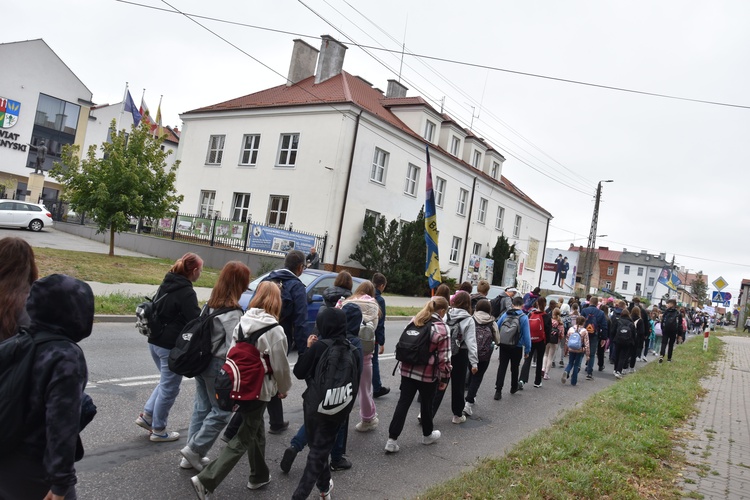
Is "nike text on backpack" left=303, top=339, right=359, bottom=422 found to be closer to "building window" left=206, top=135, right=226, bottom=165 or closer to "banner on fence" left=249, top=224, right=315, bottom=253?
"banner on fence" left=249, top=224, right=315, bottom=253

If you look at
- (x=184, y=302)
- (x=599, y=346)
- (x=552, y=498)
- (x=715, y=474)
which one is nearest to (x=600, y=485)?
(x=552, y=498)

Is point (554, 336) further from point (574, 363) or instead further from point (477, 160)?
point (477, 160)

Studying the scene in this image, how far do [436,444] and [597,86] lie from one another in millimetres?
12559

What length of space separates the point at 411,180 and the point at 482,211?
32.5ft

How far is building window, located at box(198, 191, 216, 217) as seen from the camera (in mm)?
32000

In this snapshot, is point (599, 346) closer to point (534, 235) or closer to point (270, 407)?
point (270, 407)

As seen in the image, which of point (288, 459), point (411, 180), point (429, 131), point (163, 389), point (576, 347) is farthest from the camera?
point (429, 131)

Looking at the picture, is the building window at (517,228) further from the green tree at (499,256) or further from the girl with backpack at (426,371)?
the girl with backpack at (426,371)

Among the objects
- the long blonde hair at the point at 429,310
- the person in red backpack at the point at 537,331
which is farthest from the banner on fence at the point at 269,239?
the long blonde hair at the point at 429,310

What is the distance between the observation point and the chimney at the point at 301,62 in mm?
32562

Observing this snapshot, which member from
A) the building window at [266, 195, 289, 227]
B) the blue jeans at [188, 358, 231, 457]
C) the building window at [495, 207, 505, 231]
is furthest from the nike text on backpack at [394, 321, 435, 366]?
the building window at [495, 207, 505, 231]

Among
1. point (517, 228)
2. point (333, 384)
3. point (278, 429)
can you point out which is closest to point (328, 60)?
point (517, 228)

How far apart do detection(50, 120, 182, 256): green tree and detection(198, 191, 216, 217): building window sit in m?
10.3

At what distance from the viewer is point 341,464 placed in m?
5.41
